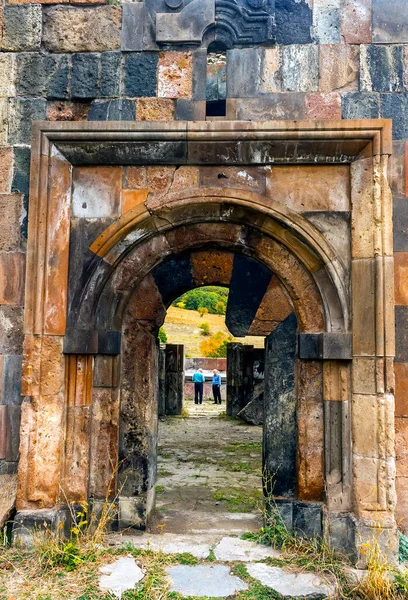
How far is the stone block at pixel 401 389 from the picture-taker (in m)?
3.92

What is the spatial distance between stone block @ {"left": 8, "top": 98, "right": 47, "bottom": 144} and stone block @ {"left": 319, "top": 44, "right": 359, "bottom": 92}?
2.27 m

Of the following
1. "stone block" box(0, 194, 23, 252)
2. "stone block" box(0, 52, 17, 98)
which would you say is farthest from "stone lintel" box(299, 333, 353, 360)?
"stone block" box(0, 52, 17, 98)

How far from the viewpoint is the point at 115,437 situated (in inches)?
165

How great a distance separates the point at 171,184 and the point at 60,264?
1.08 m

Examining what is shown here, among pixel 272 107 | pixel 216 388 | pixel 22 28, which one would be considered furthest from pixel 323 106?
pixel 216 388

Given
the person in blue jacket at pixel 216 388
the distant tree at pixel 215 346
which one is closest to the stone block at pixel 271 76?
the person in blue jacket at pixel 216 388

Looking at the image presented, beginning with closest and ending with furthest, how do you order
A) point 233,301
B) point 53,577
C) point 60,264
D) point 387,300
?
point 53,577 < point 387,300 < point 60,264 < point 233,301

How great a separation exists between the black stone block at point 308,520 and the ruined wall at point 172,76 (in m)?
1.39

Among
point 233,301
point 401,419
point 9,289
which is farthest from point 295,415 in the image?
point 9,289

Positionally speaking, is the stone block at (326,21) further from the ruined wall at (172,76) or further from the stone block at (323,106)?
the stone block at (323,106)

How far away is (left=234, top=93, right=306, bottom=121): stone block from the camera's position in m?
4.12

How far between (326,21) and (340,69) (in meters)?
0.42

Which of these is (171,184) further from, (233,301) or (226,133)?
(233,301)

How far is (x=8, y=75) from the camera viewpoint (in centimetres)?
434
